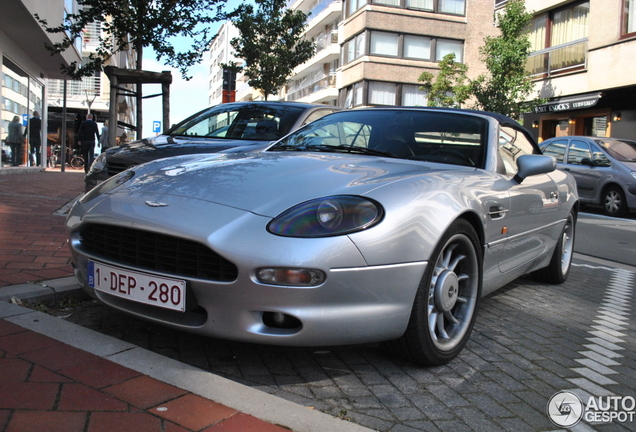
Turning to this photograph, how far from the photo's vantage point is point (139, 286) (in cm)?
258

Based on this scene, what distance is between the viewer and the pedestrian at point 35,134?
18.2 metres

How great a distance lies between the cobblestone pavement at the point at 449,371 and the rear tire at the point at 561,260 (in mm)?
1017

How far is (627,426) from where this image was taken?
238 cm

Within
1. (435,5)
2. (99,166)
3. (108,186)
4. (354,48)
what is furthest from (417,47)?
(108,186)

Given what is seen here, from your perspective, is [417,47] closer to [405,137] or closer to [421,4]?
[421,4]

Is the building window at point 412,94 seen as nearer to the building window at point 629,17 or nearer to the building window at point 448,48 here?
the building window at point 448,48

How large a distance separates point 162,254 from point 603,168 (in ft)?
37.4

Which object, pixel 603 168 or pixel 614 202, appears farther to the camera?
pixel 603 168

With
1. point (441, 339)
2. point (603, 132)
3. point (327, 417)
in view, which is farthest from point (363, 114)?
point (603, 132)

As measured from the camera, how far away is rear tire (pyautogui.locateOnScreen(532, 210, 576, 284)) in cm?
483

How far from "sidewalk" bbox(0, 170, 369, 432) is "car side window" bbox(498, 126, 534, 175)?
7.32 feet

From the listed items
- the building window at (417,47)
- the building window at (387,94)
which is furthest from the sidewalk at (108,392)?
the building window at (417,47)

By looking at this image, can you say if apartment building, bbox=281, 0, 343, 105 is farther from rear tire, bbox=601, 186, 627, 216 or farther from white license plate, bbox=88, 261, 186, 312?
white license plate, bbox=88, 261, 186, 312

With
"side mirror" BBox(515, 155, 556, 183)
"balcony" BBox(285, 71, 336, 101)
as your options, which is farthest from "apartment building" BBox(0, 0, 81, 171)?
"balcony" BBox(285, 71, 336, 101)
